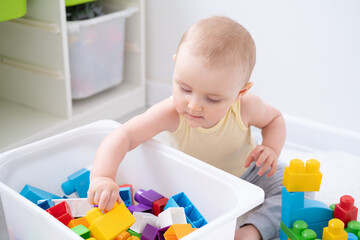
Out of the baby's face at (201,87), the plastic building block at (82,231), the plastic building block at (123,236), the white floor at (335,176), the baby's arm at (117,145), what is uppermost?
the baby's face at (201,87)

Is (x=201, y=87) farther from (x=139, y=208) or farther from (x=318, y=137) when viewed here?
(x=318, y=137)

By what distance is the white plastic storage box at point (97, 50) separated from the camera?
1560 millimetres

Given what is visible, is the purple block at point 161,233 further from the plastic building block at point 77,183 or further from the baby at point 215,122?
the plastic building block at point 77,183

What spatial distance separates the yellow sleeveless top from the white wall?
479mm

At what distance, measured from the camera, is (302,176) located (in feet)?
2.80

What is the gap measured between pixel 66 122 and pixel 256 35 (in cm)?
65

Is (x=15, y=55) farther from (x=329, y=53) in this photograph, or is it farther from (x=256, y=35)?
(x=329, y=53)

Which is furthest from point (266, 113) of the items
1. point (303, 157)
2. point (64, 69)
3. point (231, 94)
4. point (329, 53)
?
point (64, 69)

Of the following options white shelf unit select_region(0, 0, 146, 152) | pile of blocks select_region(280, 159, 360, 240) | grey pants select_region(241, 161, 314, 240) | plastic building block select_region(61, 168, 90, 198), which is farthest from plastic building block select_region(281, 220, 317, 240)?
white shelf unit select_region(0, 0, 146, 152)

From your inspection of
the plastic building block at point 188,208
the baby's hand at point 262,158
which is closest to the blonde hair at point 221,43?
the baby's hand at point 262,158

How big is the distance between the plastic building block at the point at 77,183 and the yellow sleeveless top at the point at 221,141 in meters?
0.21

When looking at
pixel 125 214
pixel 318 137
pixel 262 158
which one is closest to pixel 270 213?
pixel 262 158

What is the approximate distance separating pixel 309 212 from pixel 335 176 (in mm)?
391

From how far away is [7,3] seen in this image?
4.25ft
